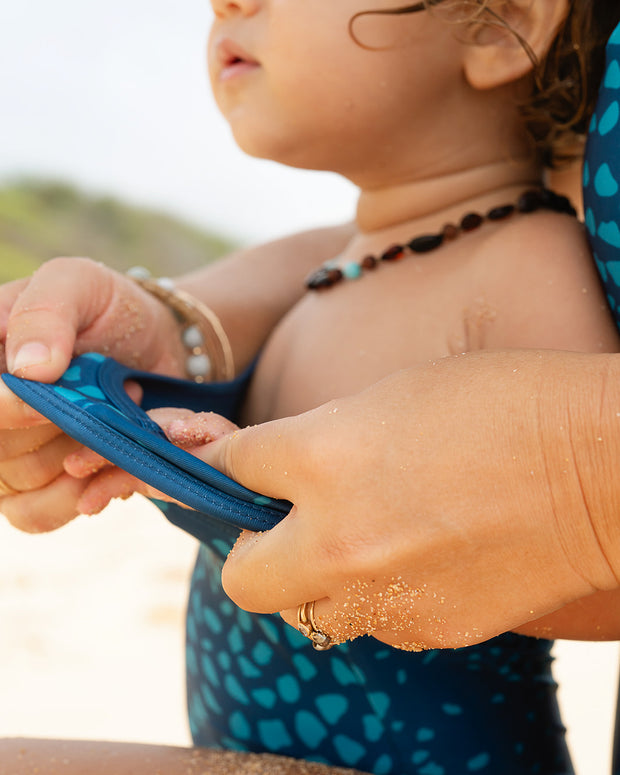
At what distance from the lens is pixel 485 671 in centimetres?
92

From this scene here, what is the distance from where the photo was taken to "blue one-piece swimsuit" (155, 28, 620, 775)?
91 centimetres

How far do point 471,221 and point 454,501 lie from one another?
511mm

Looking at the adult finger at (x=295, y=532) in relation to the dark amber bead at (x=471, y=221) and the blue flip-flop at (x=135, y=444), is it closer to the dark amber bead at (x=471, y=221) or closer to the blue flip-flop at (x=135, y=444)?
the blue flip-flop at (x=135, y=444)

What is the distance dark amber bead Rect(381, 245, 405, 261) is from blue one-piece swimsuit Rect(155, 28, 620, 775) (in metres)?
0.28

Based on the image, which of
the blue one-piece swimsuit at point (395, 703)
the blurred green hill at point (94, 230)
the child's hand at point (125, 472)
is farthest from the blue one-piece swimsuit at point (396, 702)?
the blurred green hill at point (94, 230)

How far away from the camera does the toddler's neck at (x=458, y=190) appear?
1.04 m

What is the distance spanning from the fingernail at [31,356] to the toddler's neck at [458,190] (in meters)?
0.53

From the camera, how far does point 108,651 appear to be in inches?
84.5

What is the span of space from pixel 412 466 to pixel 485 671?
45 cm

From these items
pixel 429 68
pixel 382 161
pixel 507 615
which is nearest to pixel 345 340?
pixel 382 161

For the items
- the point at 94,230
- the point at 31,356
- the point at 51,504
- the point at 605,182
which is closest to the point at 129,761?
the point at 51,504

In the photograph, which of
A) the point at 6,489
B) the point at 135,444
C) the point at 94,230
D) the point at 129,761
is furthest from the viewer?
the point at 94,230

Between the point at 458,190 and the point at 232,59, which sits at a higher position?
the point at 232,59

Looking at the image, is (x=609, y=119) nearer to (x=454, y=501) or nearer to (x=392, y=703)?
(x=454, y=501)
